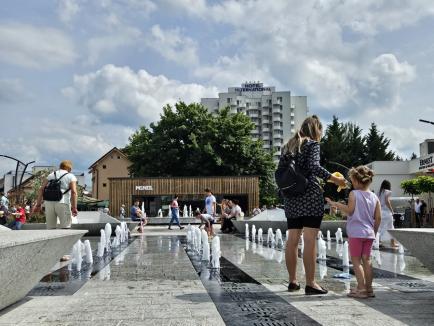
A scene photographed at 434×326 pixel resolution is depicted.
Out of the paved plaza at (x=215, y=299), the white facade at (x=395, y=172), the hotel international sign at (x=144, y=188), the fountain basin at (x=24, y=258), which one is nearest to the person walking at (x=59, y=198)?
the paved plaza at (x=215, y=299)

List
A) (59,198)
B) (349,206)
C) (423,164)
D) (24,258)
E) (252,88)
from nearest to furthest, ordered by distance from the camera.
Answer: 1. (24,258)
2. (349,206)
3. (59,198)
4. (423,164)
5. (252,88)

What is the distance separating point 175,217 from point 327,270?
21.8 meters

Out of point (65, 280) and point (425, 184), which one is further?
point (425, 184)

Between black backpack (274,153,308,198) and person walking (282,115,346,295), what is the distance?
7 centimetres

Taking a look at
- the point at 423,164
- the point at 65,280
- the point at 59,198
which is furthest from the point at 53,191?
the point at 423,164

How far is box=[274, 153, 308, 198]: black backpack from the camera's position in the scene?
19.8 ft

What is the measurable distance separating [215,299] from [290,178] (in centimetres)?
166

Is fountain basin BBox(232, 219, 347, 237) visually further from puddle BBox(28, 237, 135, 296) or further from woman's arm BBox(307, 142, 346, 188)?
woman's arm BBox(307, 142, 346, 188)

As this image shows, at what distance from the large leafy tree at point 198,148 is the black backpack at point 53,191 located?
47.0 metres

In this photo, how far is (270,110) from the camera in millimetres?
139625

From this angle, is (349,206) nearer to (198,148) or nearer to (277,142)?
(198,148)

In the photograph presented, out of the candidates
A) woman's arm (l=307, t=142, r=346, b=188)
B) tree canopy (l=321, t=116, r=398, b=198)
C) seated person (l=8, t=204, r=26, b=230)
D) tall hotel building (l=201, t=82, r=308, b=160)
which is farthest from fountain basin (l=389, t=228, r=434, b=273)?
tall hotel building (l=201, t=82, r=308, b=160)

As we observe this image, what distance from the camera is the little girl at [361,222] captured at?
19.9 ft

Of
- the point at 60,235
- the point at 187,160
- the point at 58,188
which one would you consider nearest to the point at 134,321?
the point at 60,235
